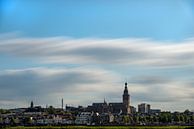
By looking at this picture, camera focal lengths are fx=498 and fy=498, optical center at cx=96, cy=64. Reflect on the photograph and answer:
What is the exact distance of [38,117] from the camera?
8381cm

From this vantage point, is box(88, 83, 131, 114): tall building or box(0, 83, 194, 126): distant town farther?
box(88, 83, 131, 114): tall building

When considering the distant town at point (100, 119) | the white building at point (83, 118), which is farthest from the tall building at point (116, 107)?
the white building at point (83, 118)

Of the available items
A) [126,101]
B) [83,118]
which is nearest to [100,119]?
[83,118]

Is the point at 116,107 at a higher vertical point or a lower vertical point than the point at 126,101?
lower

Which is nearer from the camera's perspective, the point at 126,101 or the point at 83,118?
the point at 83,118

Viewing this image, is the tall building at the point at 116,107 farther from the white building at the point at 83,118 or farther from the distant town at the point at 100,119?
the white building at the point at 83,118

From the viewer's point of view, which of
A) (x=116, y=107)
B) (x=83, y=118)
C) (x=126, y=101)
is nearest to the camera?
(x=83, y=118)

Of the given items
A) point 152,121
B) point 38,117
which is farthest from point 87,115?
point 152,121

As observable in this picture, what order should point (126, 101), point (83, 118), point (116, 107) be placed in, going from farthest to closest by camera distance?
point (116, 107) < point (126, 101) < point (83, 118)

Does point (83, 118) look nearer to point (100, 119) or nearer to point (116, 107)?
point (100, 119)

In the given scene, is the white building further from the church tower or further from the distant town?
the church tower

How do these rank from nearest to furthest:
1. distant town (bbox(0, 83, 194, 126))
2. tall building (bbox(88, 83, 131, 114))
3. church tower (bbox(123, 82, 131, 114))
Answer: distant town (bbox(0, 83, 194, 126)) < church tower (bbox(123, 82, 131, 114)) < tall building (bbox(88, 83, 131, 114))

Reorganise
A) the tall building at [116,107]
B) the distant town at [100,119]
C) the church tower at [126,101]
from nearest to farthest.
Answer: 1. the distant town at [100,119]
2. the church tower at [126,101]
3. the tall building at [116,107]

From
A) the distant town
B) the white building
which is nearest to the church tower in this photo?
the distant town
